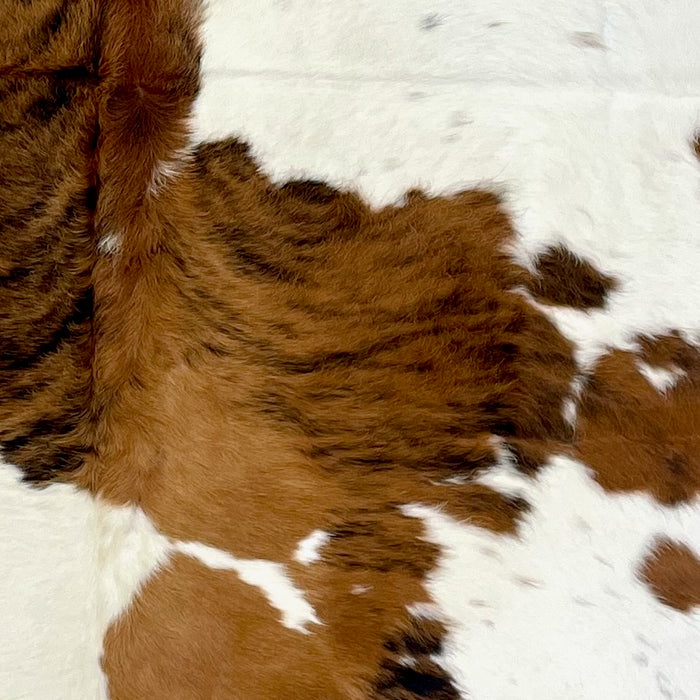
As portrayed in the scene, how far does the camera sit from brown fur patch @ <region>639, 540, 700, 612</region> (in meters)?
0.72

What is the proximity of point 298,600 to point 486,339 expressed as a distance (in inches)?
13.0

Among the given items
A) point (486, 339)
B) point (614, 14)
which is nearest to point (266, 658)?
point (486, 339)

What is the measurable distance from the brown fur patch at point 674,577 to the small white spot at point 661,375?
0.52 ft

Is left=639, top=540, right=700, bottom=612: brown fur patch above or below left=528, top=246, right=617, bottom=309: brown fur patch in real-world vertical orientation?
below

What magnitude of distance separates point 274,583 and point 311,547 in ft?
0.18

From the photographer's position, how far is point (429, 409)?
758 millimetres

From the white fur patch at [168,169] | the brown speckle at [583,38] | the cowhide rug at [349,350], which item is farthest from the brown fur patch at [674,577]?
the white fur patch at [168,169]

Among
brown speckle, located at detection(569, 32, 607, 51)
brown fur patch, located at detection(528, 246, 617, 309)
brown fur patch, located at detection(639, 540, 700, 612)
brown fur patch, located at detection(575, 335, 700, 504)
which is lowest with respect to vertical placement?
brown fur patch, located at detection(639, 540, 700, 612)

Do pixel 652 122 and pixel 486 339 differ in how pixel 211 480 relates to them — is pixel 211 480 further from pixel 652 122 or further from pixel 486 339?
pixel 652 122

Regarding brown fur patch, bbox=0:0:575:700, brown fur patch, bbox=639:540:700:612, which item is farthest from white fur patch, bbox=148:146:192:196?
brown fur patch, bbox=639:540:700:612

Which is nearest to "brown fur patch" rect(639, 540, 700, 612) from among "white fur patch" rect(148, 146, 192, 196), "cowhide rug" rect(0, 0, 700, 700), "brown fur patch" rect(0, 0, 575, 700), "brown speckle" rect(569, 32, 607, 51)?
"cowhide rug" rect(0, 0, 700, 700)

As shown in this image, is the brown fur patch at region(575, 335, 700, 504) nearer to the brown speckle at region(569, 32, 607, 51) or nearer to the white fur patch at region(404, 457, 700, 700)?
the white fur patch at region(404, 457, 700, 700)

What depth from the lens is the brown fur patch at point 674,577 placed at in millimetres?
724

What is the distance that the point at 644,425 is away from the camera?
736 millimetres
